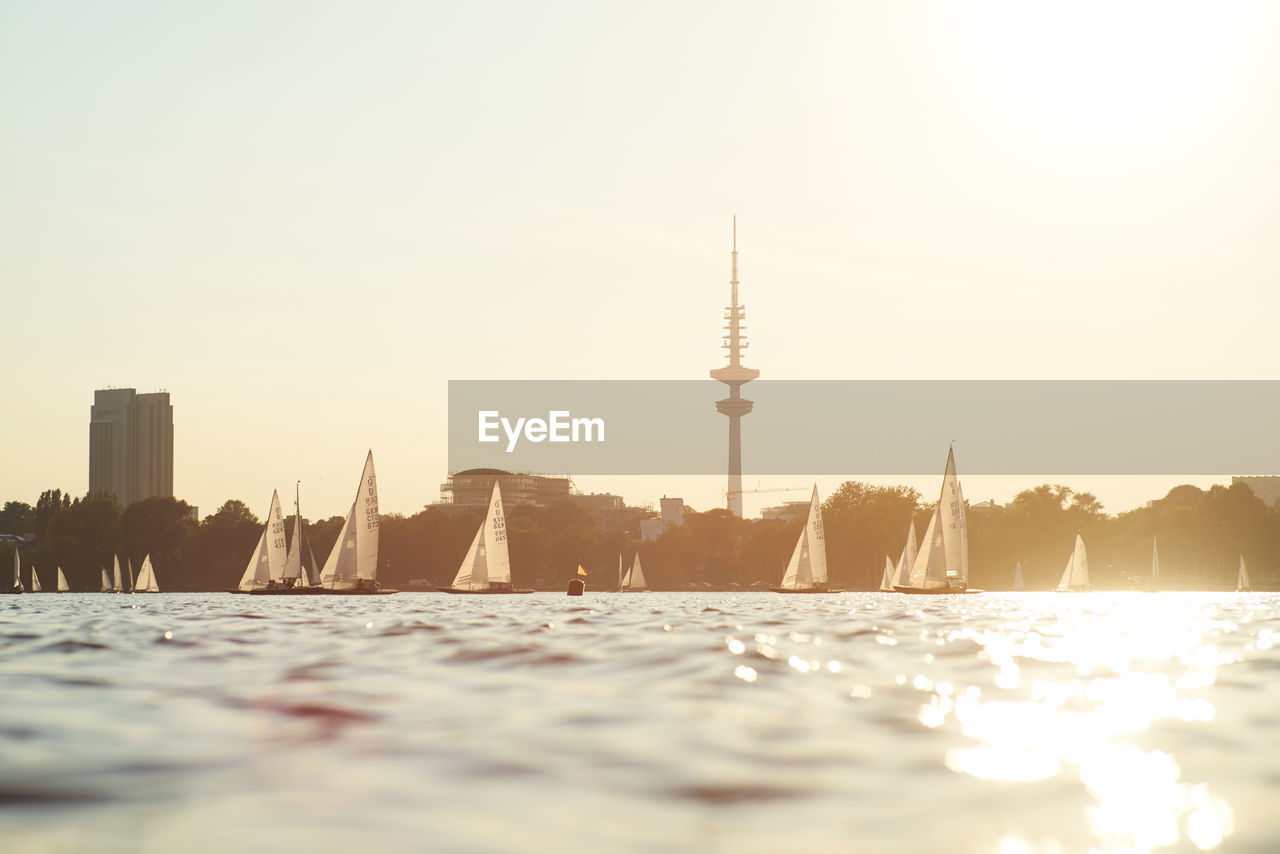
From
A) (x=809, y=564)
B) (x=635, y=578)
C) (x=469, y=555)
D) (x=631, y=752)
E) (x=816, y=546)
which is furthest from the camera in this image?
(x=635, y=578)

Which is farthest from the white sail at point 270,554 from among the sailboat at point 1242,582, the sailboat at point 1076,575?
the sailboat at point 1242,582

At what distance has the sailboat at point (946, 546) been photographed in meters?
103

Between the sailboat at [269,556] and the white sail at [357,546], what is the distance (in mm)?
13513

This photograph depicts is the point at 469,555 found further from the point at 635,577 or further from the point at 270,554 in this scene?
the point at 635,577

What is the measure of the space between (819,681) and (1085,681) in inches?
160

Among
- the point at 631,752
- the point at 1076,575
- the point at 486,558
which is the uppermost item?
the point at 631,752

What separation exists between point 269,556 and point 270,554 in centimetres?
24

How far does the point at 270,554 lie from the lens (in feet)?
344

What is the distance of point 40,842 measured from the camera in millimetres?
7520

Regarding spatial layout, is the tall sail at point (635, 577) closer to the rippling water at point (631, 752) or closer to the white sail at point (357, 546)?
the white sail at point (357, 546)

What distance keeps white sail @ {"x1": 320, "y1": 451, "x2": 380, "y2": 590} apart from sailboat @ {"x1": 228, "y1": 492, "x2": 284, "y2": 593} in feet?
44.3

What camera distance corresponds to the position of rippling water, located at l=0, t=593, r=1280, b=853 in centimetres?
798

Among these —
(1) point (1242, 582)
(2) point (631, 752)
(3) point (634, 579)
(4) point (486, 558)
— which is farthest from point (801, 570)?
(2) point (631, 752)

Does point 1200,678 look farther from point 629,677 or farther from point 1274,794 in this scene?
point 1274,794
